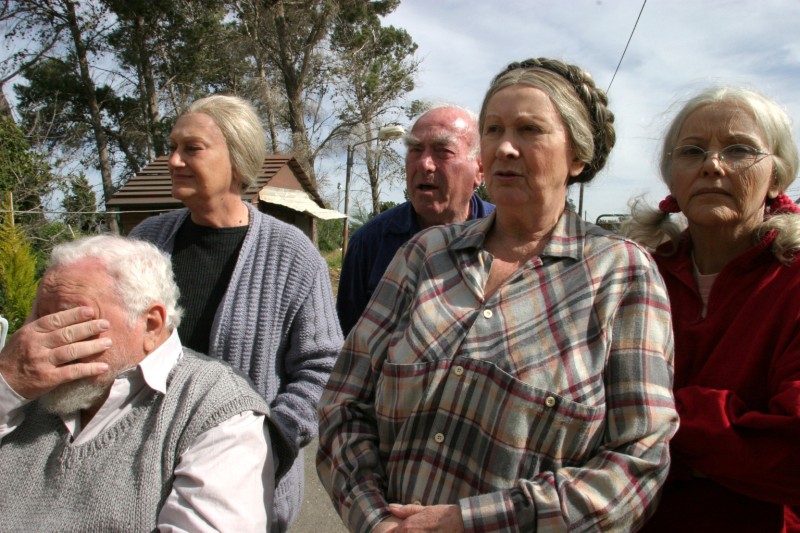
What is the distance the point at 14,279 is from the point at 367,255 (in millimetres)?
6480

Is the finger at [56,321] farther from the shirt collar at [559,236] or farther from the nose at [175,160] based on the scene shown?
the shirt collar at [559,236]

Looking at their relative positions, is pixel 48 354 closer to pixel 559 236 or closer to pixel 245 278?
pixel 245 278

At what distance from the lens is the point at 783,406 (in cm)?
128

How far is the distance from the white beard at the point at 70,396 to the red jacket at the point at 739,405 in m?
1.61

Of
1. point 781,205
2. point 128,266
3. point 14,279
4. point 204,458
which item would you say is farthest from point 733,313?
point 14,279

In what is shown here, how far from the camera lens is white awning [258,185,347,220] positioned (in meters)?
15.0

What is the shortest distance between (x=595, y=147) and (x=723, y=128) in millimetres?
333

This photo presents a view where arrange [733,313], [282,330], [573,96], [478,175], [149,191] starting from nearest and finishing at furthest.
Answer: [733,313] → [573,96] → [282,330] → [478,175] → [149,191]

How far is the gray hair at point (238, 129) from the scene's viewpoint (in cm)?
237

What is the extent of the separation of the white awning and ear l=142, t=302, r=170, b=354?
12.6 meters

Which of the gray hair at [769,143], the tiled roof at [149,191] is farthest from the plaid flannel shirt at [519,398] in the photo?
the tiled roof at [149,191]

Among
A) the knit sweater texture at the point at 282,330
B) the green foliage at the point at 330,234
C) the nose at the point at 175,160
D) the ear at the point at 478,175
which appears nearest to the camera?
the knit sweater texture at the point at 282,330

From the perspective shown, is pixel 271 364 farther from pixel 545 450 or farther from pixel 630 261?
Answer: pixel 630 261

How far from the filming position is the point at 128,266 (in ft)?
5.83
